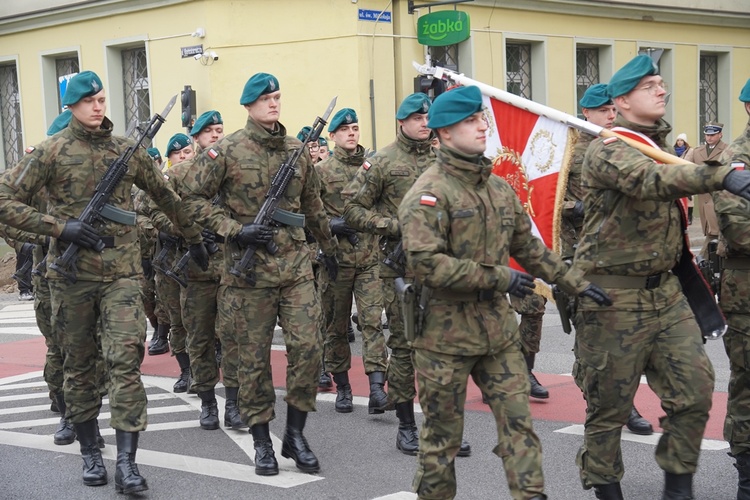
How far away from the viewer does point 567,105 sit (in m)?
23.4

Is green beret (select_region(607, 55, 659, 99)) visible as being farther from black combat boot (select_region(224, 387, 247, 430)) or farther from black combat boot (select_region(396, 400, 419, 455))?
black combat boot (select_region(224, 387, 247, 430))

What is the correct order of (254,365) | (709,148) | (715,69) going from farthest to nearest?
1. (715,69)
2. (709,148)
3. (254,365)

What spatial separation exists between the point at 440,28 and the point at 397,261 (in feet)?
42.4

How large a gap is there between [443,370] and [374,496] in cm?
137

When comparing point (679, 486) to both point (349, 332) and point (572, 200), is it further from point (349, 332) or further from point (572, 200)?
point (349, 332)

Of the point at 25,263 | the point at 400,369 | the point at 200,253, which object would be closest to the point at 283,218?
the point at 200,253

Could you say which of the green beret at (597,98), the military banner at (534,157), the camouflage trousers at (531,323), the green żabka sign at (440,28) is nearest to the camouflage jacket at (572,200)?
the green beret at (597,98)

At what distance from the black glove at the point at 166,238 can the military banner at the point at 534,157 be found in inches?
137

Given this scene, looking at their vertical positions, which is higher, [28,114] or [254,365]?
[28,114]

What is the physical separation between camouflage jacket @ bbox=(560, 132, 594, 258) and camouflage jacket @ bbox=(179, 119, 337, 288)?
2.02m

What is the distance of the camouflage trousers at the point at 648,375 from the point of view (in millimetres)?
5012

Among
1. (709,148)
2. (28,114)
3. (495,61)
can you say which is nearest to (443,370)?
(709,148)

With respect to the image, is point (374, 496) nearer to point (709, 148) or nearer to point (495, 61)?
point (709, 148)

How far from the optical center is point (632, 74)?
17.2 ft
